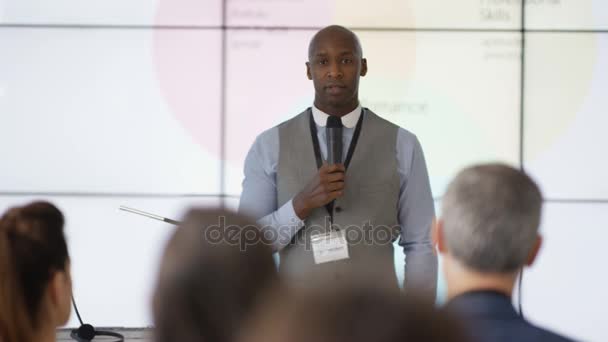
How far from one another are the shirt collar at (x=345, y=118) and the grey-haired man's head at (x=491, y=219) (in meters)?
→ 1.25

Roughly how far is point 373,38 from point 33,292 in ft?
9.50

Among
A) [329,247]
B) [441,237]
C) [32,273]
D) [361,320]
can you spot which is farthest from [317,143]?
[361,320]

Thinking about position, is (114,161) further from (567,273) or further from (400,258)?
(567,273)

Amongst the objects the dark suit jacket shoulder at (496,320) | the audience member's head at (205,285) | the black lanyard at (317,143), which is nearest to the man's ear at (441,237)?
the dark suit jacket shoulder at (496,320)

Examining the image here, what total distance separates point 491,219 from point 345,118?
1.29 meters

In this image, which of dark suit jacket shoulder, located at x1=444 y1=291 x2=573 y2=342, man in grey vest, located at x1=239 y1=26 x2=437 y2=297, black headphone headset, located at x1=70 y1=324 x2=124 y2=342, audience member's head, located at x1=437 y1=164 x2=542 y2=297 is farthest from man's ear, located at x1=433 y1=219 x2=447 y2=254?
black headphone headset, located at x1=70 y1=324 x2=124 y2=342

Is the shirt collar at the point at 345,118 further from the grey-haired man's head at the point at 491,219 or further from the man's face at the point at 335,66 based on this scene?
the grey-haired man's head at the point at 491,219

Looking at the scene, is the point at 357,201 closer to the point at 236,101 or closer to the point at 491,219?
the point at 491,219

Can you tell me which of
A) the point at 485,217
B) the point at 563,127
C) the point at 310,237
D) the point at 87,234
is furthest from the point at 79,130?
the point at 485,217

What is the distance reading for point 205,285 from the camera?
28.0 inches

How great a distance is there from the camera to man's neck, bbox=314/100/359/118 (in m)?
2.53

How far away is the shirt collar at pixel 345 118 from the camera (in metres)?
2.56

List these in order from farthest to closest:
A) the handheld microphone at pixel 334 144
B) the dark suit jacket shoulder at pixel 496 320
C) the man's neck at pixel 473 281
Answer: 1. the handheld microphone at pixel 334 144
2. the man's neck at pixel 473 281
3. the dark suit jacket shoulder at pixel 496 320

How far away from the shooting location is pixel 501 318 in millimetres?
1218
